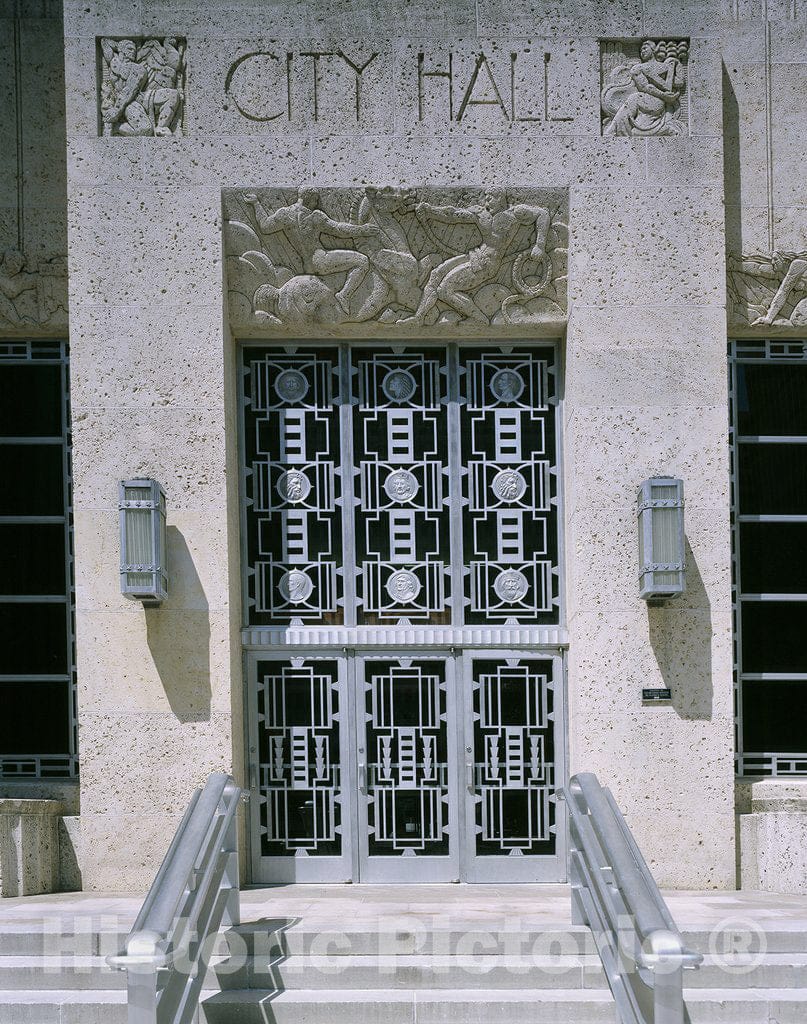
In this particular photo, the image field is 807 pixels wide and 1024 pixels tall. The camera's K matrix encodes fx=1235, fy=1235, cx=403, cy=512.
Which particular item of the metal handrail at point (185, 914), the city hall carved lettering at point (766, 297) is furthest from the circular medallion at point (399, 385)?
the metal handrail at point (185, 914)

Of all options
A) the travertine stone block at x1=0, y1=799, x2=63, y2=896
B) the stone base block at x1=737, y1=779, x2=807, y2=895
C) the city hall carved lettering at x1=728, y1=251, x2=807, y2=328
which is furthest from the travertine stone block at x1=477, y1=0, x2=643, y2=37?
the travertine stone block at x1=0, y1=799, x2=63, y2=896

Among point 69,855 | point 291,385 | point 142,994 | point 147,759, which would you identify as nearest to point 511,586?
point 291,385

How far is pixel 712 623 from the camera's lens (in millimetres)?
8508

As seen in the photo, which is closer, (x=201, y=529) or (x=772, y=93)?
(x=201, y=529)

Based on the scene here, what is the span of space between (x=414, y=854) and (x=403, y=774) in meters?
0.56

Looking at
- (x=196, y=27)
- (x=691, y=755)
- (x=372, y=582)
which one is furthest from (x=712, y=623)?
(x=196, y=27)

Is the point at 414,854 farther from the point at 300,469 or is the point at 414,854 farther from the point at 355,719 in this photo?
the point at 300,469

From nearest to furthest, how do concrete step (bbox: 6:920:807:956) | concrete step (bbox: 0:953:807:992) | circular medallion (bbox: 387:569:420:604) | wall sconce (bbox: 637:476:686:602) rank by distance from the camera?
concrete step (bbox: 0:953:807:992)
concrete step (bbox: 6:920:807:956)
wall sconce (bbox: 637:476:686:602)
circular medallion (bbox: 387:569:420:604)

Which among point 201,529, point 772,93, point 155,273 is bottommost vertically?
point 201,529

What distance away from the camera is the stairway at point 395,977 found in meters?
6.48

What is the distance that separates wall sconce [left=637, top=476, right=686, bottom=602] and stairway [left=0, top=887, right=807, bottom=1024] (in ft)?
7.47

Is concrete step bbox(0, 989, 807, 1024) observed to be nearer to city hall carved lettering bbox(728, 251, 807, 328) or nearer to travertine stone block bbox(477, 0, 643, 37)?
city hall carved lettering bbox(728, 251, 807, 328)

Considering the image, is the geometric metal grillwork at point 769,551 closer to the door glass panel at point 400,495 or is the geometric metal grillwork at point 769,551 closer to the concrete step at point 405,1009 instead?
the door glass panel at point 400,495

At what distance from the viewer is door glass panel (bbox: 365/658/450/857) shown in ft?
28.6
